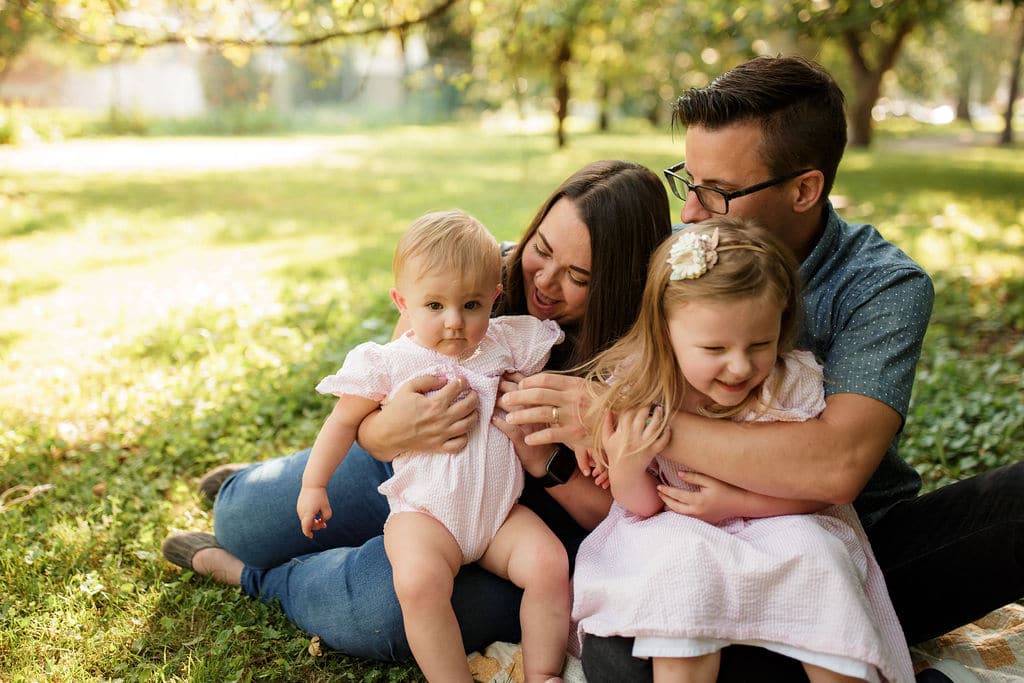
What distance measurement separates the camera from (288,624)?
2836 millimetres

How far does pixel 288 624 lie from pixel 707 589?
1.48 metres

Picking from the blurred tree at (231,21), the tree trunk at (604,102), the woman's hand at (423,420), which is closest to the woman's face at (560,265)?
the woman's hand at (423,420)

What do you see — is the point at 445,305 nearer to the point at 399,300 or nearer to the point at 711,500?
the point at 399,300

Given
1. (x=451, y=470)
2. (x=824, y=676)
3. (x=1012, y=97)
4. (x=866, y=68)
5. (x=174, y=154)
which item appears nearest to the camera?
(x=824, y=676)

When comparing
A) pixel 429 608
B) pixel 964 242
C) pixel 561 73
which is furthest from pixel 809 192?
pixel 561 73

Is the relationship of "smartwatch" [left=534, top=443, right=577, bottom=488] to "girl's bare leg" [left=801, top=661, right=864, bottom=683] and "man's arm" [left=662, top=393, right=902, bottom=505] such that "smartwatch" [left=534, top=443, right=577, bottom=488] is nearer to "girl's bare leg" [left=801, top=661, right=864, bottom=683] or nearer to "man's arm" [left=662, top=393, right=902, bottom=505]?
"man's arm" [left=662, top=393, right=902, bottom=505]

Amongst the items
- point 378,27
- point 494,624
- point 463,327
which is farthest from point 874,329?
point 378,27

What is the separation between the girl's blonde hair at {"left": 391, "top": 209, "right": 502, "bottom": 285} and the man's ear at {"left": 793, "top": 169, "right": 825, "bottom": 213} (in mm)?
917

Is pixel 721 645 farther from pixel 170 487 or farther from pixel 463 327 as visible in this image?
pixel 170 487

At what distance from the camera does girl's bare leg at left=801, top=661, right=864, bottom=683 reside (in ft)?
6.57

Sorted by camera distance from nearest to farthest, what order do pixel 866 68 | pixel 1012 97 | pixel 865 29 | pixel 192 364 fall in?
pixel 192 364 → pixel 865 29 → pixel 866 68 → pixel 1012 97

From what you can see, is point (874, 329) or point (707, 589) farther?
point (874, 329)

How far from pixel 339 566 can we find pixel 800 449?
1453 mm

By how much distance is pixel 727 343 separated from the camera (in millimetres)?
2164
